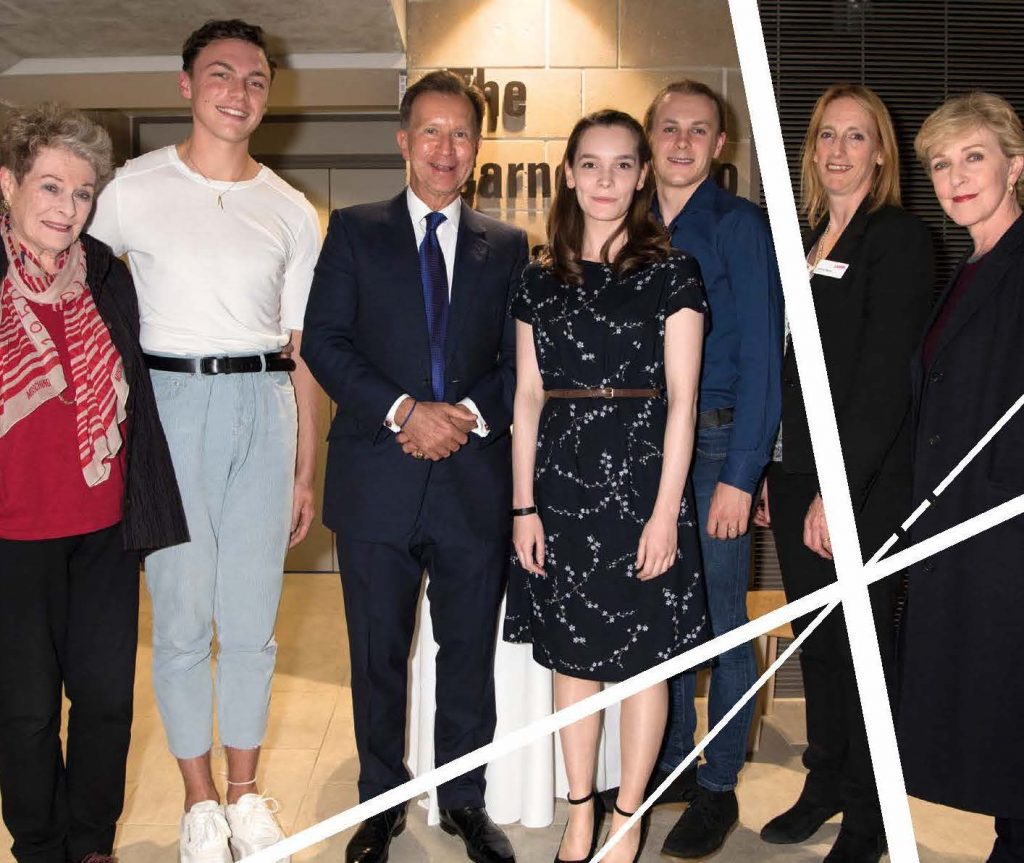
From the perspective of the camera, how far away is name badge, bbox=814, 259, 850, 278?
90.6 inches

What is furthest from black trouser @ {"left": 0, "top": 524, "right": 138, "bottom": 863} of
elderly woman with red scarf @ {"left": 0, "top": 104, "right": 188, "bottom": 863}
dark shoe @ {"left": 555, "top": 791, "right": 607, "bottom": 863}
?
dark shoe @ {"left": 555, "top": 791, "right": 607, "bottom": 863}

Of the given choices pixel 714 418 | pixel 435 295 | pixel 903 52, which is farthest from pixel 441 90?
pixel 903 52

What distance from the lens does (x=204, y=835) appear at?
2326 mm

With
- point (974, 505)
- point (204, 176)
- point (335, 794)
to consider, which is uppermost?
point (204, 176)

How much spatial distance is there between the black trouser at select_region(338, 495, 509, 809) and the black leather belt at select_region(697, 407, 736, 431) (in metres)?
0.51

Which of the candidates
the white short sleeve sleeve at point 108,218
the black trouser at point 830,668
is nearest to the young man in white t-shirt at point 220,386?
the white short sleeve sleeve at point 108,218

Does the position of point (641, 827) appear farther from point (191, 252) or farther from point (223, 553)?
point (191, 252)

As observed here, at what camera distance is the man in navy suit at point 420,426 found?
91.4 inches

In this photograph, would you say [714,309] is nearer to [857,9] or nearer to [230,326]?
[230,326]

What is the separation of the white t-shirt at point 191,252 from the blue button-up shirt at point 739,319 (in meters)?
A: 0.92

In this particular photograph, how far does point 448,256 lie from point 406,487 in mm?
516

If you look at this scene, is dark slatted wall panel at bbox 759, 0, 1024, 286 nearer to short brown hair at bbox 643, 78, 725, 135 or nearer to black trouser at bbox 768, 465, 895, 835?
short brown hair at bbox 643, 78, 725, 135

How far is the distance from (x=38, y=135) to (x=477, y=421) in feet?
3.29

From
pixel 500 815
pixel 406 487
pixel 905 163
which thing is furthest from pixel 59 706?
pixel 905 163
